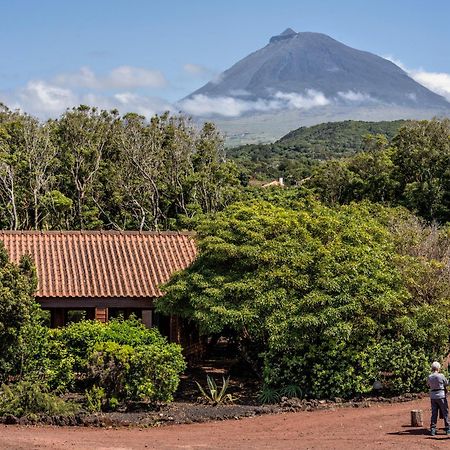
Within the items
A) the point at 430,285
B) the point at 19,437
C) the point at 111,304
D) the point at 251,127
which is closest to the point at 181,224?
the point at 111,304

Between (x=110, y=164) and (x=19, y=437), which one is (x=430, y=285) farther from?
(x=110, y=164)

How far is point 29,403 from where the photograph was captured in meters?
15.2

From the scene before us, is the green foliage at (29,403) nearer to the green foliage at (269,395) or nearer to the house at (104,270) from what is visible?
the green foliage at (269,395)

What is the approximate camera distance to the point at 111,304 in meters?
21.0

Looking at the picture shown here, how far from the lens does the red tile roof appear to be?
68.9ft

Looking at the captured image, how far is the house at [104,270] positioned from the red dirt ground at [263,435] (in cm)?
643

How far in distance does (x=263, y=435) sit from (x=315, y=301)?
372cm

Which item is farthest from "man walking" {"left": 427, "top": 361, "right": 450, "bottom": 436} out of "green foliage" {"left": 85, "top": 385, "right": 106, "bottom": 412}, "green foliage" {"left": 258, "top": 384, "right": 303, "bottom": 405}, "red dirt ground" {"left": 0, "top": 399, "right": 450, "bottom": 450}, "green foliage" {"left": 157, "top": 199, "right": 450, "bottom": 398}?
"green foliage" {"left": 85, "top": 385, "right": 106, "bottom": 412}

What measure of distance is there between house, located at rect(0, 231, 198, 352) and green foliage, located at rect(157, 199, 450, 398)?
2752mm

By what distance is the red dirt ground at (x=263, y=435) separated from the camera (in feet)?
42.9

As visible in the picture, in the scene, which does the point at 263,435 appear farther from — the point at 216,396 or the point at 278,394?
the point at 216,396

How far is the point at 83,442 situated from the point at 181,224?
29554mm

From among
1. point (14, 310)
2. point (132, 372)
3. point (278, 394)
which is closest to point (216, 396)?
point (278, 394)

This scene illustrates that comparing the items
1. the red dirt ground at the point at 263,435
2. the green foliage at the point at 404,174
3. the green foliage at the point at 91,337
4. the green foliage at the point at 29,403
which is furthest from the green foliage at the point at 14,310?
the green foliage at the point at 404,174
